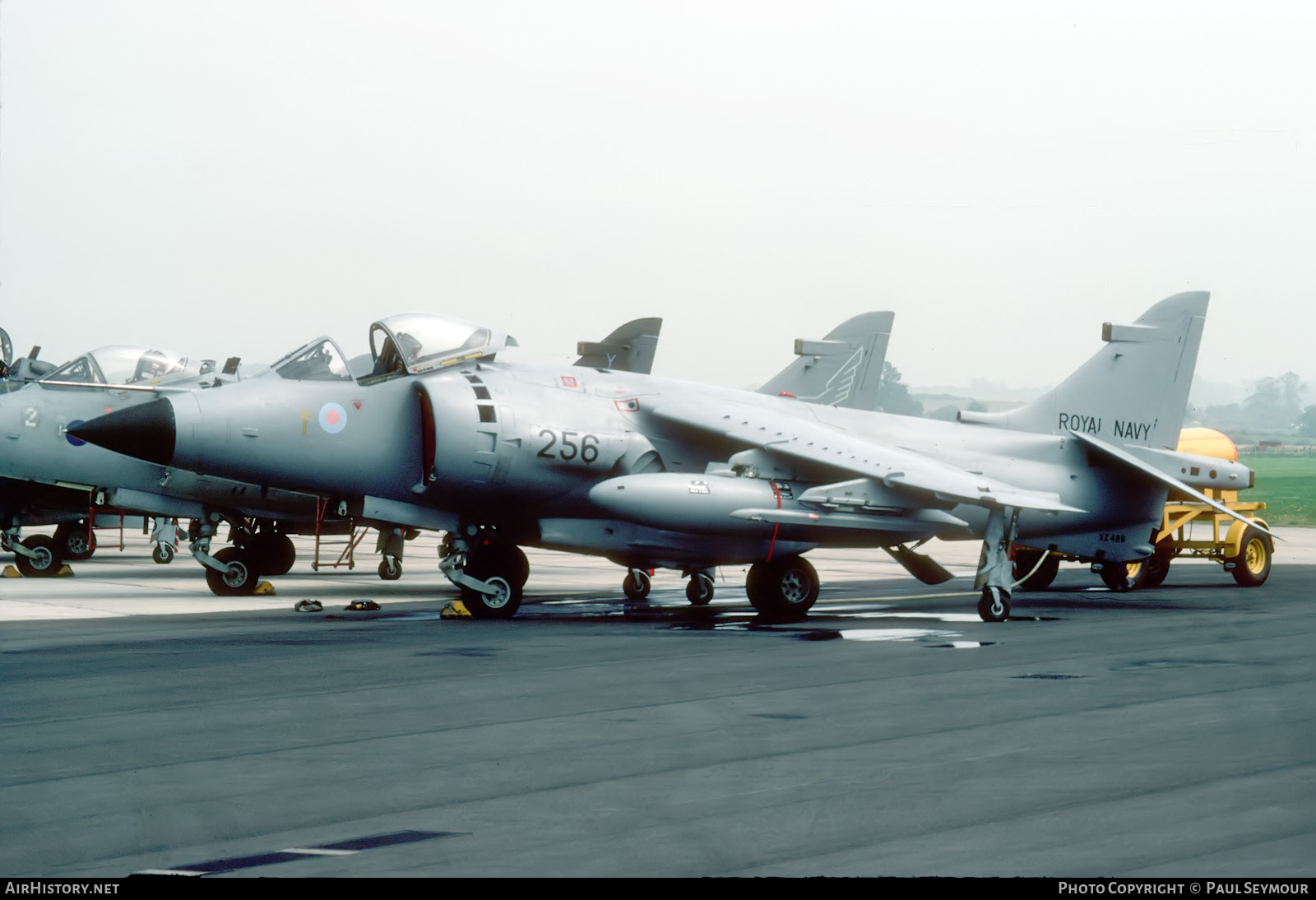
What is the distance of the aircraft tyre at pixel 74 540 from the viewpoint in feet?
68.4

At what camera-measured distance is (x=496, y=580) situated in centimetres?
1473

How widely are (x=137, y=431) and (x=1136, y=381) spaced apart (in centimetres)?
1174

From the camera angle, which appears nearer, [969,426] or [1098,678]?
[1098,678]

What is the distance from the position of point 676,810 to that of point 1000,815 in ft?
4.04

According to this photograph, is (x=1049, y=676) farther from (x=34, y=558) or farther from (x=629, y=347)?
(x=34, y=558)

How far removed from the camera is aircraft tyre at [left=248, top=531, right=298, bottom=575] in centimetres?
1827

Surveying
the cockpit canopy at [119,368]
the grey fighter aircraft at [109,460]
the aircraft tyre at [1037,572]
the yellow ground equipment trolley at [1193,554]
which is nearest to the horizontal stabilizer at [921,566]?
the aircraft tyre at [1037,572]

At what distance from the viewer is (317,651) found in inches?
443

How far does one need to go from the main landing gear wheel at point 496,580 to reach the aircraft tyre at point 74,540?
336 inches

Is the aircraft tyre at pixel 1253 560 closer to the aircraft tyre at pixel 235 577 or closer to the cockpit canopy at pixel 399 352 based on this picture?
the aircraft tyre at pixel 235 577

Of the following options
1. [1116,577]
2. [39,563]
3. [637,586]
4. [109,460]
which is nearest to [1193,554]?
[1116,577]

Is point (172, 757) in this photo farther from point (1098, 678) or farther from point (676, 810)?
point (1098, 678)
